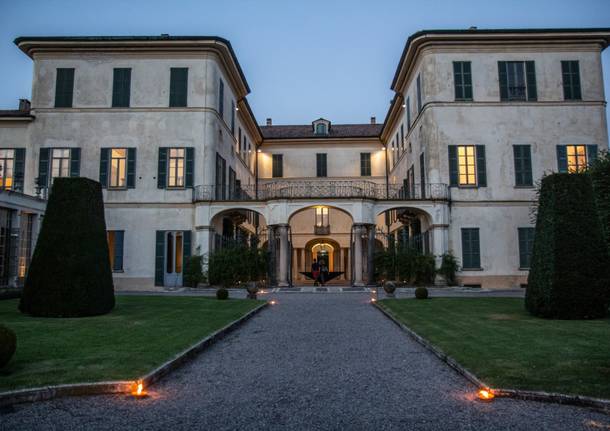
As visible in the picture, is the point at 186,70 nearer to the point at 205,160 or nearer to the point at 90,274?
the point at 205,160

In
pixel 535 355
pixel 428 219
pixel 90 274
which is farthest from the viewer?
pixel 428 219

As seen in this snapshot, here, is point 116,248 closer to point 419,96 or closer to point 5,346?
point 419,96

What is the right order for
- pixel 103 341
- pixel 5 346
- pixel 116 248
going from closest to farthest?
pixel 5 346 → pixel 103 341 → pixel 116 248

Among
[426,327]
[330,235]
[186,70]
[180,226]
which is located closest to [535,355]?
[426,327]

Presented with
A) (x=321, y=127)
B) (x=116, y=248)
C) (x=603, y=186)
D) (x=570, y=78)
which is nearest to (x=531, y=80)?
(x=570, y=78)

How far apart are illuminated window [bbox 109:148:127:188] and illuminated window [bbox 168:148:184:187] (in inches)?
85.0

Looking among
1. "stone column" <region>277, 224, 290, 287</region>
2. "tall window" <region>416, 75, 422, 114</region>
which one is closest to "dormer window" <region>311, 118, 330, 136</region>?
"tall window" <region>416, 75, 422, 114</region>

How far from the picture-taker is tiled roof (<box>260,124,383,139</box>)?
1449 inches

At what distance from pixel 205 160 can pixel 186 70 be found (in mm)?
4500

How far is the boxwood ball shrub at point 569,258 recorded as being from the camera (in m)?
10.9

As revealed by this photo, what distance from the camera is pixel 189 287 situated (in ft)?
75.8

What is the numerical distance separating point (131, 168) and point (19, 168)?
213 inches

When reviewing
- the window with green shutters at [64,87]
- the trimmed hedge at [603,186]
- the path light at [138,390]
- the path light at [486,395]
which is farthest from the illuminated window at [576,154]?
the window with green shutters at [64,87]

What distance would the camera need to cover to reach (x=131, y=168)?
24016 mm
